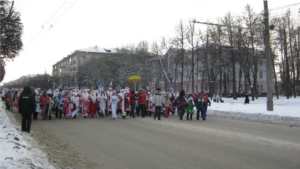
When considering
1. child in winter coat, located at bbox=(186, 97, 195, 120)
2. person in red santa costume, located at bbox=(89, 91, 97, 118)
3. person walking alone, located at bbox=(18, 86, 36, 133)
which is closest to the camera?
person walking alone, located at bbox=(18, 86, 36, 133)

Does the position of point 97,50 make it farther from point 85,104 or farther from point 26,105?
point 26,105

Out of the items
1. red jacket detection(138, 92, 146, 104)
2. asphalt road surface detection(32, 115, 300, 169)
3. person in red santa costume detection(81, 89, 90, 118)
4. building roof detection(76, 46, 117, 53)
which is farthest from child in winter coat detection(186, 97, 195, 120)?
building roof detection(76, 46, 117, 53)

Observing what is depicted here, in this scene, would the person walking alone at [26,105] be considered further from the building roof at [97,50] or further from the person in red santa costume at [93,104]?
the building roof at [97,50]

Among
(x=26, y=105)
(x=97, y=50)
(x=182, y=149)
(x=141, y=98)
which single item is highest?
(x=97, y=50)

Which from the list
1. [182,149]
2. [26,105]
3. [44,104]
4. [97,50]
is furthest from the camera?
[97,50]

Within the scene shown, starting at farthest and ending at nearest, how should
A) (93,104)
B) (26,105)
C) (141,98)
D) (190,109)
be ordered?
(93,104) < (141,98) < (190,109) < (26,105)

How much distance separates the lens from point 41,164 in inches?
245

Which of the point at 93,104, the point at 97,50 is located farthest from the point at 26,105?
the point at 97,50

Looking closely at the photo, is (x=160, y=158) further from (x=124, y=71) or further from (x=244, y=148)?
(x=124, y=71)

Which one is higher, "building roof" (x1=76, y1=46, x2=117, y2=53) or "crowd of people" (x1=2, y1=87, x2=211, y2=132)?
"building roof" (x1=76, y1=46, x2=117, y2=53)

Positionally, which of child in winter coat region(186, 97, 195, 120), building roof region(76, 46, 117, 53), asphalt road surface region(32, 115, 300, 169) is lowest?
asphalt road surface region(32, 115, 300, 169)

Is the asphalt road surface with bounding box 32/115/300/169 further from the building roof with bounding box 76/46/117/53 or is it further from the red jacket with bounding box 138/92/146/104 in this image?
the building roof with bounding box 76/46/117/53

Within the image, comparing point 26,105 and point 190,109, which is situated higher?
point 26,105

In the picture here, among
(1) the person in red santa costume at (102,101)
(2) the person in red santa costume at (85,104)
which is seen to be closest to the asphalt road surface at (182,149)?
(2) the person in red santa costume at (85,104)
